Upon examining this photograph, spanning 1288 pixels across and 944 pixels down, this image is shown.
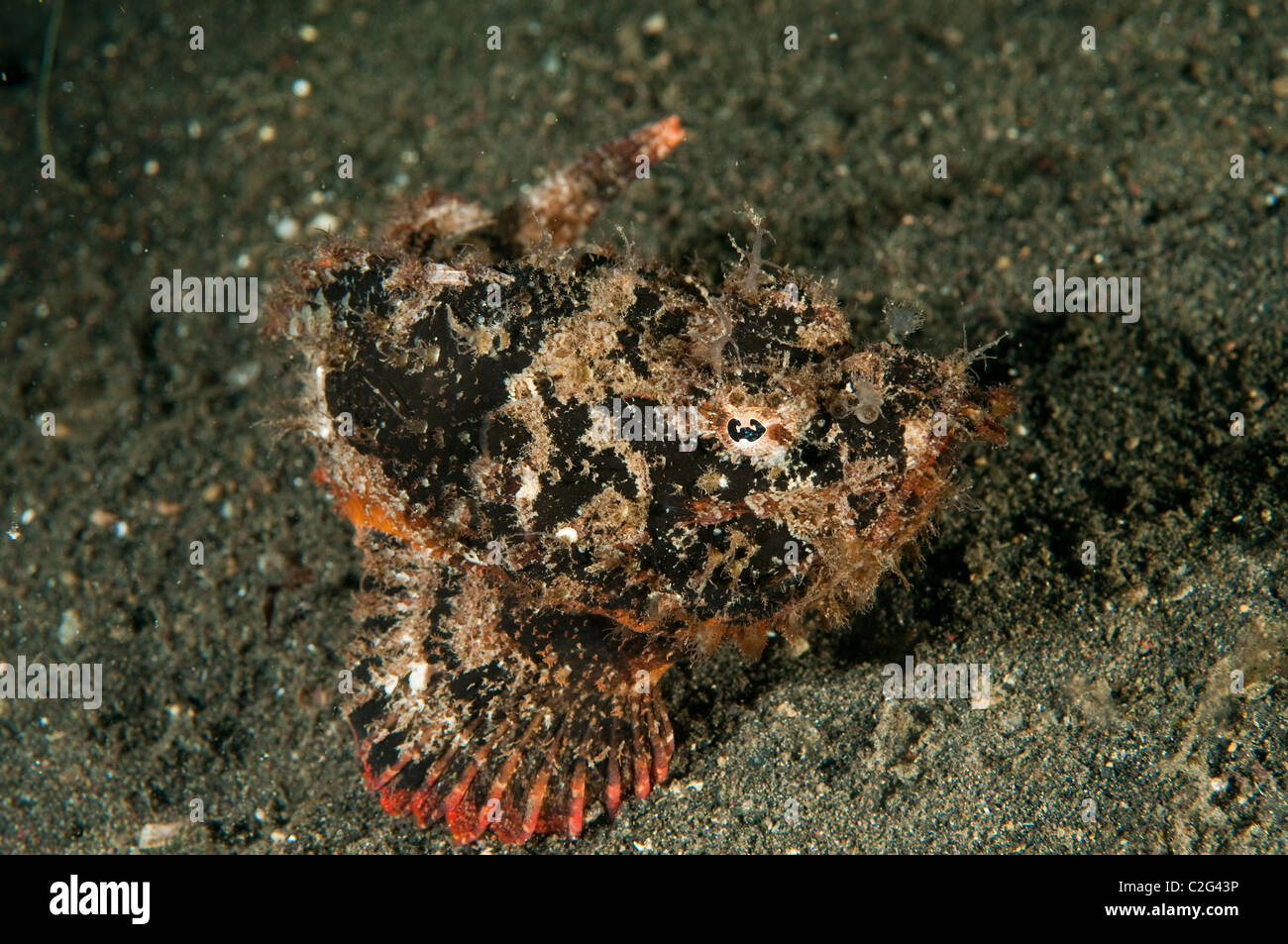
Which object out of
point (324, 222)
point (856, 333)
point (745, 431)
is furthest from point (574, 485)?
point (324, 222)

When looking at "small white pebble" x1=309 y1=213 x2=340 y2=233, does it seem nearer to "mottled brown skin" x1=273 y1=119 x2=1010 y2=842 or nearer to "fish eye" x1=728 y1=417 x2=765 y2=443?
"mottled brown skin" x1=273 y1=119 x2=1010 y2=842

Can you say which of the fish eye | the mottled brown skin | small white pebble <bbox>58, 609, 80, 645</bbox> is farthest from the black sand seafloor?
the fish eye

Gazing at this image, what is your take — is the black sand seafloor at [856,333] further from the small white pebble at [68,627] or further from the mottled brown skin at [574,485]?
the mottled brown skin at [574,485]

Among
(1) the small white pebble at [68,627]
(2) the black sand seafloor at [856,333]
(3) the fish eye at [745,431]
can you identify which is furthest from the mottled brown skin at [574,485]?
(1) the small white pebble at [68,627]

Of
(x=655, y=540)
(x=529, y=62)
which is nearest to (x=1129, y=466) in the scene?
(x=655, y=540)

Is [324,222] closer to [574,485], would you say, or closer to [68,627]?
[68,627]

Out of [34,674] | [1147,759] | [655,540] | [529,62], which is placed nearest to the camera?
[655,540]
